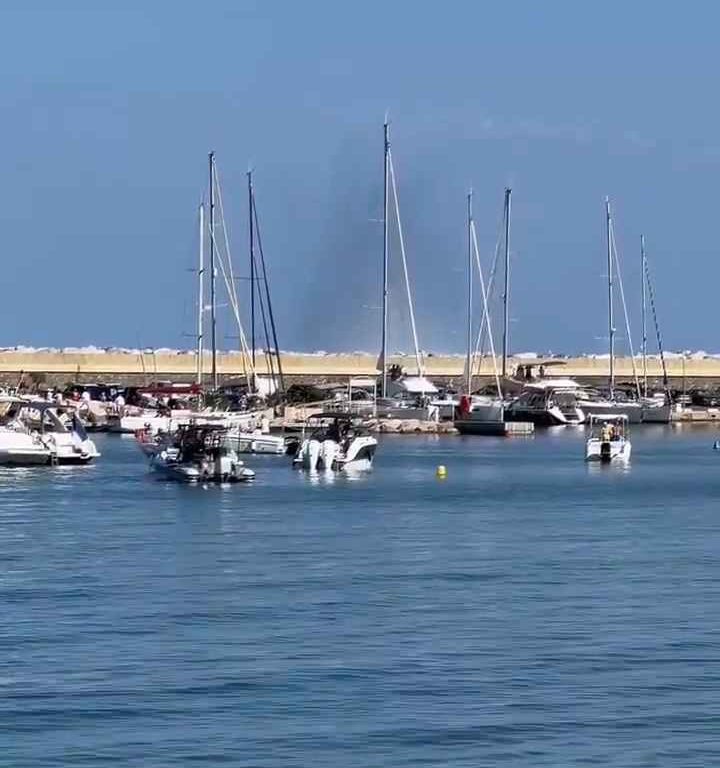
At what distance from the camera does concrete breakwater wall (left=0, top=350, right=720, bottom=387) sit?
158 metres

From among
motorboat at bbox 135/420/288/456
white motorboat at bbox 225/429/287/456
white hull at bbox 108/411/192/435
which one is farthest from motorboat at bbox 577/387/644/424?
white motorboat at bbox 225/429/287/456

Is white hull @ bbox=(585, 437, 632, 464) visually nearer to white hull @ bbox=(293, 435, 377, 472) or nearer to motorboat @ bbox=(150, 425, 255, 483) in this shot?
white hull @ bbox=(293, 435, 377, 472)

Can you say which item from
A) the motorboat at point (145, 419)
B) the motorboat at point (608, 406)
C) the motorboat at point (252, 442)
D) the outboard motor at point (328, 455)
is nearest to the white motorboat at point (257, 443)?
the motorboat at point (252, 442)

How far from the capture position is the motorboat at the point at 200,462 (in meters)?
65.7

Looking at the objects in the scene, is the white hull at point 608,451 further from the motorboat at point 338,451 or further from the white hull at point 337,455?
the white hull at point 337,455

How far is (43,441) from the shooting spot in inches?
2904

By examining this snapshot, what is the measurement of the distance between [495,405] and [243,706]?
3516 inches

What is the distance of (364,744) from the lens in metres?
23.4

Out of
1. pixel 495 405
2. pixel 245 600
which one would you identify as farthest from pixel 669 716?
pixel 495 405

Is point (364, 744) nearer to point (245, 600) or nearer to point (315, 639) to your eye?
point (315, 639)

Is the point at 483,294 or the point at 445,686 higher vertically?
the point at 483,294

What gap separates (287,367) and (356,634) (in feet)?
421

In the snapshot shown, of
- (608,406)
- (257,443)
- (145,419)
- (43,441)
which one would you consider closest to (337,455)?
(43,441)

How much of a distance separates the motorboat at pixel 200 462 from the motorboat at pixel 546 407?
169 feet
